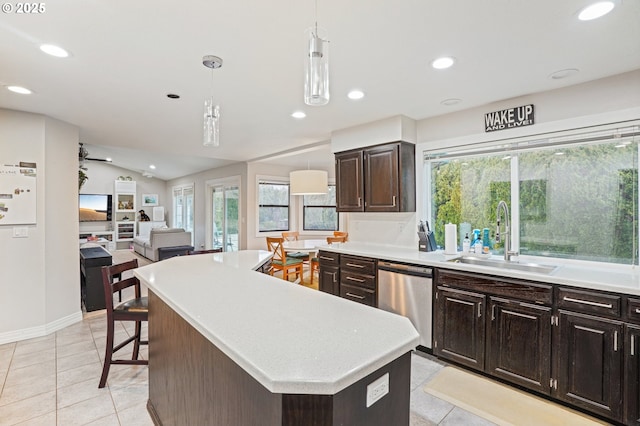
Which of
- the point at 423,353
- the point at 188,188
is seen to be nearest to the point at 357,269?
the point at 423,353

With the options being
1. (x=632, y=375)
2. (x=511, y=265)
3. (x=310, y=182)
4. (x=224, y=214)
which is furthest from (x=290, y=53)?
(x=224, y=214)

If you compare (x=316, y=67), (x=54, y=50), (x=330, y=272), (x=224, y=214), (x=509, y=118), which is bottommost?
(x=330, y=272)

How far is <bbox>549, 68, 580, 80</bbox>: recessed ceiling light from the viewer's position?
2.32 m

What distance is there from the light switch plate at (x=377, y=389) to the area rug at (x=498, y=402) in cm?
161

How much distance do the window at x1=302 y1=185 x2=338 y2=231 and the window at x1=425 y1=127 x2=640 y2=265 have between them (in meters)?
4.55

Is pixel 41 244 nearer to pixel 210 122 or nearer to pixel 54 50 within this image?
pixel 54 50

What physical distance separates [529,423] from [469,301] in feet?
2.85

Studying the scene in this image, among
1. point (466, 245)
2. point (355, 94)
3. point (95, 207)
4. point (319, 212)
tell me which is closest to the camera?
point (355, 94)

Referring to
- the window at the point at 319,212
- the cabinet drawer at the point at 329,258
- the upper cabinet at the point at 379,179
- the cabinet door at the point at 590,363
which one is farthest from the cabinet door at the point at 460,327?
the window at the point at 319,212

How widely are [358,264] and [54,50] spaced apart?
309 centimetres

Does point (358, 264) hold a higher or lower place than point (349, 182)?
lower

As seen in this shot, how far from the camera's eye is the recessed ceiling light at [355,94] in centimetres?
279

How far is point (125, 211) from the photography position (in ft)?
36.0

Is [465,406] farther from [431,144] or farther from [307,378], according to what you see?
[431,144]
